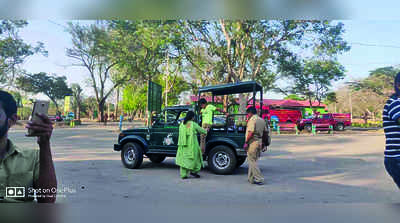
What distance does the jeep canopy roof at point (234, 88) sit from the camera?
702 cm

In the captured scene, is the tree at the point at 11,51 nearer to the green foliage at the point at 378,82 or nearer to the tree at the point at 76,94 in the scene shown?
the tree at the point at 76,94

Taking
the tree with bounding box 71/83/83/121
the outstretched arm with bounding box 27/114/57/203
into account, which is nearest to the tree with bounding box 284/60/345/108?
the tree with bounding box 71/83/83/121

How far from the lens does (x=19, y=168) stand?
192 centimetres

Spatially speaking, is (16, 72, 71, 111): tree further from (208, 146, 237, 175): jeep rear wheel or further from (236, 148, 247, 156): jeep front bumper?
(236, 148, 247, 156): jeep front bumper

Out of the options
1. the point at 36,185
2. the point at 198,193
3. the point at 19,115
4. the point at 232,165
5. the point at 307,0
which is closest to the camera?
the point at 36,185

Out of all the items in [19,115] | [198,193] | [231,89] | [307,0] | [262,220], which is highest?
[307,0]

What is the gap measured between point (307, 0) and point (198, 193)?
346cm

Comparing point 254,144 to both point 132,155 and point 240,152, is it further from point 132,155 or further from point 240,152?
point 132,155

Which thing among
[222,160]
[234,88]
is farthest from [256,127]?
[234,88]

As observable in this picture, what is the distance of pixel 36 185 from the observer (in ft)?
6.31

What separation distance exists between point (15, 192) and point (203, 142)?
5.10m

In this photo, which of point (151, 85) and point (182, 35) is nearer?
point (151, 85)

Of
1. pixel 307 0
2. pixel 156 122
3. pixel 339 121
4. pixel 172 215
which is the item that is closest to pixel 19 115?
pixel 172 215

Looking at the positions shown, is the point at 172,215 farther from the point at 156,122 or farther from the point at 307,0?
the point at 156,122
